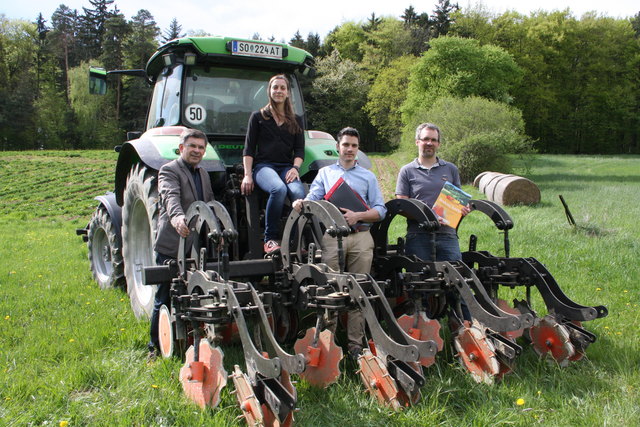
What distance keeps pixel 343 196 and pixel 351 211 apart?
0.42 ft

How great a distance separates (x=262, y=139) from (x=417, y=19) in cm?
5887

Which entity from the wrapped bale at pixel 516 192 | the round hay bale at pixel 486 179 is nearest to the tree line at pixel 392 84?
the round hay bale at pixel 486 179

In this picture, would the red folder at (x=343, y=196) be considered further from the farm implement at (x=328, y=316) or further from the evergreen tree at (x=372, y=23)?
the evergreen tree at (x=372, y=23)

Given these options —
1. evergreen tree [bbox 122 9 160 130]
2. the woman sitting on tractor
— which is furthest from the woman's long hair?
evergreen tree [bbox 122 9 160 130]

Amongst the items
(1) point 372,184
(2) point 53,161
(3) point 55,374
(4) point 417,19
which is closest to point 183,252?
(3) point 55,374

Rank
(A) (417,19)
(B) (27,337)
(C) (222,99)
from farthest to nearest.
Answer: (A) (417,19)
(C) (222,99)
(B) (27,337)

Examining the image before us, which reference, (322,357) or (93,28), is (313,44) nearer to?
(93,28)

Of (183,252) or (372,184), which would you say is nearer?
(183,252)

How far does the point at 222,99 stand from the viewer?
5.68 m

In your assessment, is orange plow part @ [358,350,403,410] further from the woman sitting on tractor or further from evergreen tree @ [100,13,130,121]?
evergreen tree @ [100,13,130,121]

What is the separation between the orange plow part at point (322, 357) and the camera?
3514 millimetres

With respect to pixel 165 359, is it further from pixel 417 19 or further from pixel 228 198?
pixel 417 19

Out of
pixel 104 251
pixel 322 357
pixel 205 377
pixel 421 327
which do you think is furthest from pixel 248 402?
pixel 104 251

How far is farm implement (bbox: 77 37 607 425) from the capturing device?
3377 mm
